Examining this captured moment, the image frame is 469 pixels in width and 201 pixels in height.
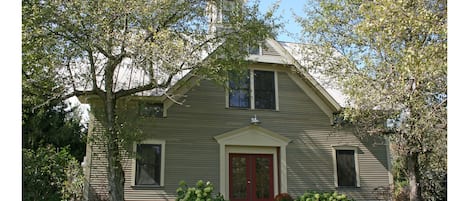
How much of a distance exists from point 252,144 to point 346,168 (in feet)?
11.3

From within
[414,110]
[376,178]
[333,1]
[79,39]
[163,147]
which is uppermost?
[333,1]

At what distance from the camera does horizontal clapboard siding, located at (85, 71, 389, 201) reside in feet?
39.5

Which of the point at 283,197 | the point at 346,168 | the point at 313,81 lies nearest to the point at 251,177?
the point at 283,197

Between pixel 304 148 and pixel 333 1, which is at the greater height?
pixel 333 1

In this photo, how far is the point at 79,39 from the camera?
9.05m

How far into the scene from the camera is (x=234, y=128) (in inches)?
511

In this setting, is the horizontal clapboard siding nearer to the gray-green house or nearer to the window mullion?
the gray-green house

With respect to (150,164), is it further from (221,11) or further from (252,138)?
(221,11)

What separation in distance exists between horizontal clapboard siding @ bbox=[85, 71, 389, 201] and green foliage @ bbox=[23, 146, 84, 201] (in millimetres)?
792

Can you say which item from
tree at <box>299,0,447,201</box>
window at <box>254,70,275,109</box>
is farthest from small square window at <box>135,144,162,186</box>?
tree at <box>299,0,447,201</box>
